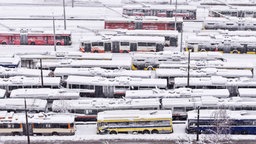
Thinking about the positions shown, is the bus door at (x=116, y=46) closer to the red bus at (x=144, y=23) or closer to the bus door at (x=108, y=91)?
the red bus at (x=144, y=23)

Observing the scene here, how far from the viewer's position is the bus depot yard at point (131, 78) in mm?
52219

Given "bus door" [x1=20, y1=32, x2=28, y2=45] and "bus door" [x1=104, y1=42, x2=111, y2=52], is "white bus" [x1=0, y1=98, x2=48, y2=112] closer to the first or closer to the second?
"bus door" [x1=104, y1=42, x2=111, y2=52]

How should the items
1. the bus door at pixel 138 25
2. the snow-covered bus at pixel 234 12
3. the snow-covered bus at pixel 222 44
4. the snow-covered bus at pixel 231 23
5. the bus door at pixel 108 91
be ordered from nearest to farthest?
the bus door at pixel 108 91, the snow-covered bus at pixel 222 44, the bus door at pixel 138 25, the snow-covered bus at pixel 231 23, the snow-covered bus at pixel 234 12

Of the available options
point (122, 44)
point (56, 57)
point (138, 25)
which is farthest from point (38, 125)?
point (138, 25)

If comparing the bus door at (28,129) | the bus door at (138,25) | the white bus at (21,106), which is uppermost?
the bus door at (138,25)

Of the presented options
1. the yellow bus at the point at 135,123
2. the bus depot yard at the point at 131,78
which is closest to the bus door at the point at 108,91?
the bus depot yard at the point at 131,78

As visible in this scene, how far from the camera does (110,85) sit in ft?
196

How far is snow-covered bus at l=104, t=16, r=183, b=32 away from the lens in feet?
276

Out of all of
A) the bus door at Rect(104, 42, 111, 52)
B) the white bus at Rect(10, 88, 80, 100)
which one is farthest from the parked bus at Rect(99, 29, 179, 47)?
the white bus at Rect(10, 88, 80, 100)

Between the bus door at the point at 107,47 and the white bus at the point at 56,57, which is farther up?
the bus door at the point at 107,47

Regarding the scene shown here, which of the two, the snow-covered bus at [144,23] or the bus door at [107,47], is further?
the snow-covered bus at [144,23]

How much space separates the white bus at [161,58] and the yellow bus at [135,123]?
17.1 m

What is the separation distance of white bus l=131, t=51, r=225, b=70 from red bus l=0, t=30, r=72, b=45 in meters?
15.5

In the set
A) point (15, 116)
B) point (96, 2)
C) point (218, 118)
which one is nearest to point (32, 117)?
point (15, 116)
